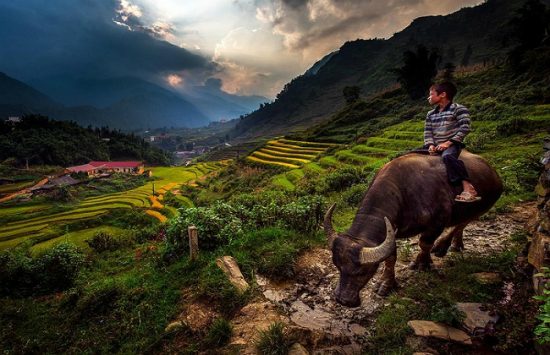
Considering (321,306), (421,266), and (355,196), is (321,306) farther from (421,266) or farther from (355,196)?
(355,196)

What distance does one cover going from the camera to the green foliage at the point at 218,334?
4004 mm

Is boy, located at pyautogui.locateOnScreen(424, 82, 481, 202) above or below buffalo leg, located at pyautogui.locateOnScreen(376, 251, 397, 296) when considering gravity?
above

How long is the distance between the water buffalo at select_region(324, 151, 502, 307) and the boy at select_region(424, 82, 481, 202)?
177 mm

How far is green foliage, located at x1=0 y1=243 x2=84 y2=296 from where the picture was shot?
24.2 feet

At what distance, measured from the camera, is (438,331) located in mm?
3402

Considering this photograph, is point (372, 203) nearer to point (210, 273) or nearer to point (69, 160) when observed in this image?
point (210, 273)

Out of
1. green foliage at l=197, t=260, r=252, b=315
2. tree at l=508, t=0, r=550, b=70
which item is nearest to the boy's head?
green foliage at l=197, t=260, r=252, b=315

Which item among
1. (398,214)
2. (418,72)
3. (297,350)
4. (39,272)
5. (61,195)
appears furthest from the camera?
(61,195)

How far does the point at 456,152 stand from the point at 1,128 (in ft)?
346

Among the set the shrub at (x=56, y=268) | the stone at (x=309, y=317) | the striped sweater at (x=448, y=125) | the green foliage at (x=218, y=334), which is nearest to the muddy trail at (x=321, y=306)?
the stone at (x=309, y=317)

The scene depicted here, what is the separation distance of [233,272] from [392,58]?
532 ft

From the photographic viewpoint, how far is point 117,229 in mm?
33156

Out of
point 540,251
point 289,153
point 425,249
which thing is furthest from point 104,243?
point 289,153

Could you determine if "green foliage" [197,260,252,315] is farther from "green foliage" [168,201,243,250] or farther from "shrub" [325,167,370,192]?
"shrub" [325,167,370,192]
